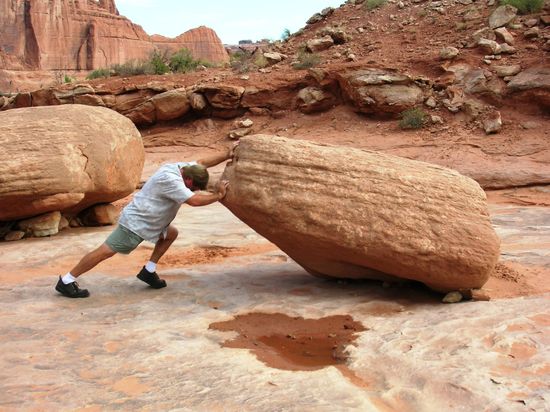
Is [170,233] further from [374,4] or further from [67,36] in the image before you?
[67,36]

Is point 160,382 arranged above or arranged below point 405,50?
below

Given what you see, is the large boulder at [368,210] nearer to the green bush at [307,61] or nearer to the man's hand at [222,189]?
the man's hand at [222,189]

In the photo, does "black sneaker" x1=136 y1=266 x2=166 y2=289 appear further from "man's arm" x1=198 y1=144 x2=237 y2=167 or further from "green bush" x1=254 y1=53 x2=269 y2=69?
"green bush" x1=254 y1=53 x2=269 y2=69

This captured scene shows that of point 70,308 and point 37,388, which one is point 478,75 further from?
point 37,388

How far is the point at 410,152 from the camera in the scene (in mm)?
11289

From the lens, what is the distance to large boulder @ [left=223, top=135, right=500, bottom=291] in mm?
4078

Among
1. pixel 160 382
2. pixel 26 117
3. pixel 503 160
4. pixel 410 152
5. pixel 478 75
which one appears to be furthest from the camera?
pixel 478 75

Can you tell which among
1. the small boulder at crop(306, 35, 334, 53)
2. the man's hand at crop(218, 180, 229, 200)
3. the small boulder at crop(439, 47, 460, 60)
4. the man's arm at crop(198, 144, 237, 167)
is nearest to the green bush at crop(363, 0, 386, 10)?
the small boulder at crop(306, 35, 334, 53)

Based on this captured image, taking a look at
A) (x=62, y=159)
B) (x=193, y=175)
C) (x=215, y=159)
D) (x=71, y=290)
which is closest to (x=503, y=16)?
(x=62, y=159)

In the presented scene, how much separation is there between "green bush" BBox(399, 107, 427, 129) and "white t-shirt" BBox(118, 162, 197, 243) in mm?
8762

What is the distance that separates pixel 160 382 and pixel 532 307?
2.34 meters

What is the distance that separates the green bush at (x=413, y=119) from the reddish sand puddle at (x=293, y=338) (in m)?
9.01

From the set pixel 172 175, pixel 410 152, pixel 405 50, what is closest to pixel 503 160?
pixel 410 152

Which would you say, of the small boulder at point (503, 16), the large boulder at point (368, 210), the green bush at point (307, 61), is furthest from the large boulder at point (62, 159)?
the small boulder at point (503, 16)
